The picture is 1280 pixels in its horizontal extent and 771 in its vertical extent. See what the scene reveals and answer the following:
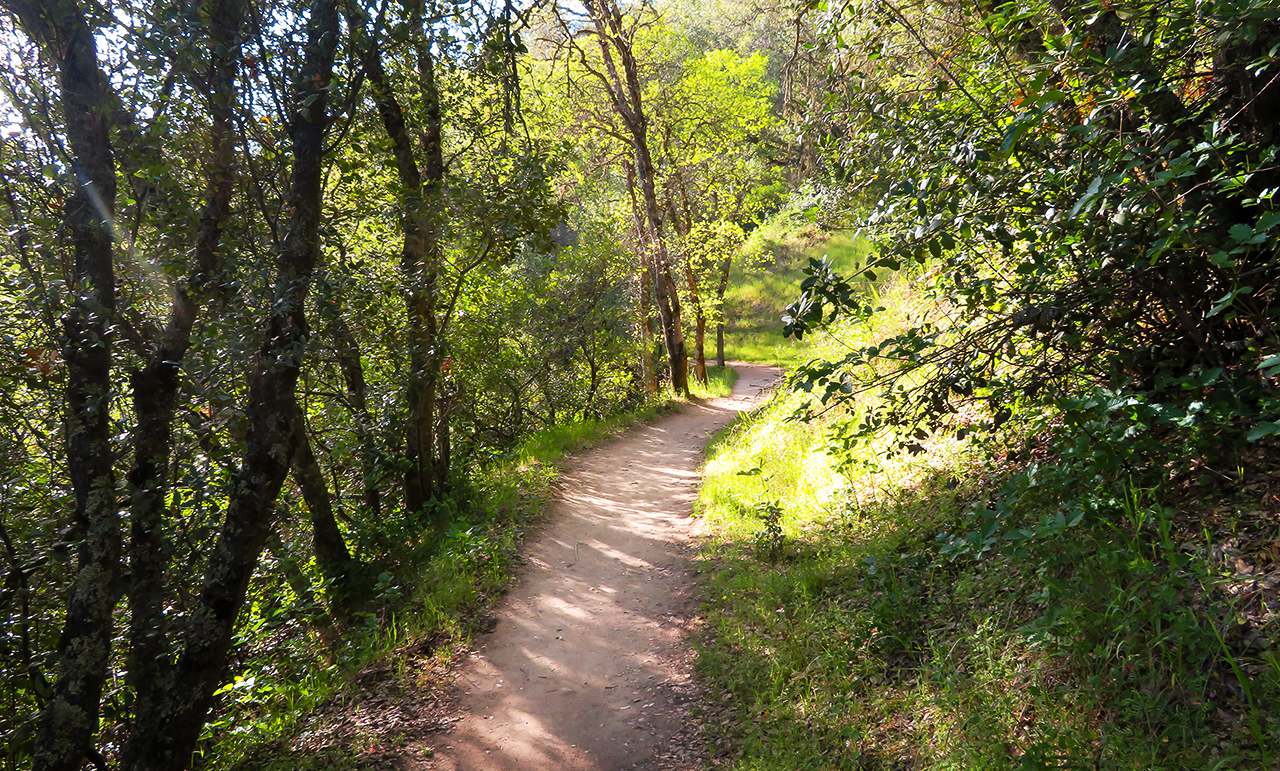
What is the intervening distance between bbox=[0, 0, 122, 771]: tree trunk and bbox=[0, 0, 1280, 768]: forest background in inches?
0.9

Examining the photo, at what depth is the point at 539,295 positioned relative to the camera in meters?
11.8

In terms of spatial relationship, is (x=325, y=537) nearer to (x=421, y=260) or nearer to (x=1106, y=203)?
(x=421, y=260)

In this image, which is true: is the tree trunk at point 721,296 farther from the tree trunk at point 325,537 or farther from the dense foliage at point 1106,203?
the dense foliage at point 1106,203

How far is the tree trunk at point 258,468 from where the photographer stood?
12.5 ft

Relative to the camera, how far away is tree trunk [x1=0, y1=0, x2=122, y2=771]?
12.4 ft

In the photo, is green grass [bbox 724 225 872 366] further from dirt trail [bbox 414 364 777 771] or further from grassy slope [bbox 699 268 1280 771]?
grassy slope [bbox 699 268 1280 771]

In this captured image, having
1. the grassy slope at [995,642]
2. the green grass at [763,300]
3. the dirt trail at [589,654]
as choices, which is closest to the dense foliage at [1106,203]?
the grassy slope at [995,642]

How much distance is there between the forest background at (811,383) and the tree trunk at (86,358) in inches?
0.9

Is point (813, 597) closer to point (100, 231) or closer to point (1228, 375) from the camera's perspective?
point (1228, 375)

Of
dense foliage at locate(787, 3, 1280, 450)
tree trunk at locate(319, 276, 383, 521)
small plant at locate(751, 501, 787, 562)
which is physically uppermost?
dense foliage at locate(787, 3, 1280, 450)

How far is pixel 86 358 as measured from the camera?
156 inches

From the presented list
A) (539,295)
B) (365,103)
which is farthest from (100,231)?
(539,295)

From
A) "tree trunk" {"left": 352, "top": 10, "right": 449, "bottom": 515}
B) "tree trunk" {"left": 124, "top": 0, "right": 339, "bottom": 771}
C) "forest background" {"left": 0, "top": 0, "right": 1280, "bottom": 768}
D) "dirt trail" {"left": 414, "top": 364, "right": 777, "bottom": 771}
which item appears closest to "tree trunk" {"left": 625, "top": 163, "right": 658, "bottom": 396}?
"dirt trail" {"left": 414, "top": 364, "right": 777, "bottom": 771}

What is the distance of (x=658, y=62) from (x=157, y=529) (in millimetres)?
15480
